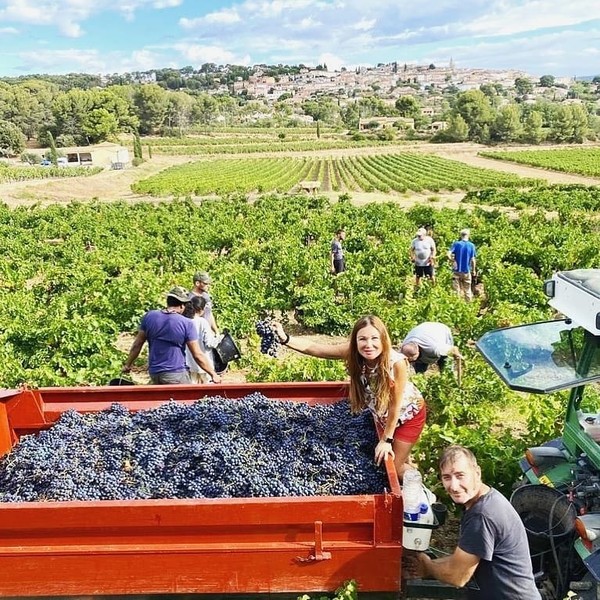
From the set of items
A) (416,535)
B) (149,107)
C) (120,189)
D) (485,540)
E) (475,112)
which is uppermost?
(149,107)

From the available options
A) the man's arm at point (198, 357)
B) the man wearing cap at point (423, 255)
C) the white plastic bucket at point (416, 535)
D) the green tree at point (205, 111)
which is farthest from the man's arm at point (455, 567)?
the green tree at point (205, 111)

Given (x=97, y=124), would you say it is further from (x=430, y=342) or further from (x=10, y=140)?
(x=430, y=342)

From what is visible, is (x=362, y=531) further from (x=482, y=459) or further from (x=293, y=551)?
(x=482, y=459)

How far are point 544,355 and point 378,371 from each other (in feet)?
3.97

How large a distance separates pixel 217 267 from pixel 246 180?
4166cm

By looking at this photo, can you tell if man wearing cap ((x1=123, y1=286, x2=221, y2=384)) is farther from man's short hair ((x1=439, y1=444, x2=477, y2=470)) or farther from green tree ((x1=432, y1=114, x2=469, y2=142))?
green tree ((x1=432, y1=114, x2=469, y2=142))

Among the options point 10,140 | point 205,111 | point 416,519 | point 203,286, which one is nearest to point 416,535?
point 416,519

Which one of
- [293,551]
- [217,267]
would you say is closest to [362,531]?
[293,551]

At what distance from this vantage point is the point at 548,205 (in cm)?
3192

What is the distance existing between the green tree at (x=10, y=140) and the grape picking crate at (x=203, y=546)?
100483 mm

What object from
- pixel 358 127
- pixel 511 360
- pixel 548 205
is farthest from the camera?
pixel 358 127

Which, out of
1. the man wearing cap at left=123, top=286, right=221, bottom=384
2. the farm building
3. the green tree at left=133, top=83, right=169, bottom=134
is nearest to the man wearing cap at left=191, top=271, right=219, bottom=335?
the man wearing cap at left=123, top=286, right=221, bottom=384

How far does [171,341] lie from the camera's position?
669cm

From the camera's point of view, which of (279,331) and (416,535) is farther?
(279,331)
